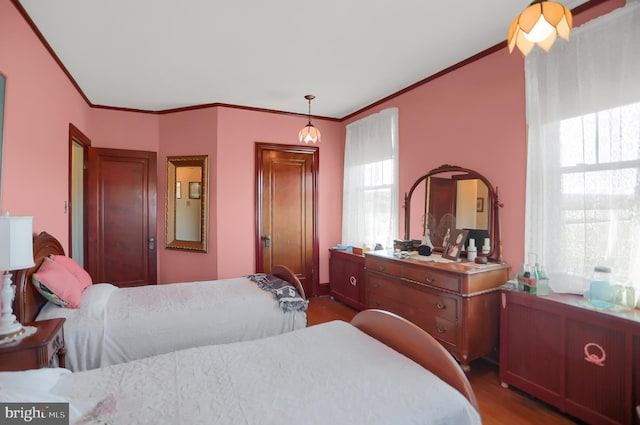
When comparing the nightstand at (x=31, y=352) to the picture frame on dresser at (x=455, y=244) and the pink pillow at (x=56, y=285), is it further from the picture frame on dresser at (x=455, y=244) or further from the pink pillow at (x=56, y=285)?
the picture frame on dresser at (x=455, y=244)

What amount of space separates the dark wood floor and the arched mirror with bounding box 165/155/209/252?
136 inches

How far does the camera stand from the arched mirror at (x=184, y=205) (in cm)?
430

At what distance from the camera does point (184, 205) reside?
442 cm

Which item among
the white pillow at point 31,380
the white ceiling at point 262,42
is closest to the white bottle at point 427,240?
the white ceiling at point 262,42

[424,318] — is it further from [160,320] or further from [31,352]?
[31,352]

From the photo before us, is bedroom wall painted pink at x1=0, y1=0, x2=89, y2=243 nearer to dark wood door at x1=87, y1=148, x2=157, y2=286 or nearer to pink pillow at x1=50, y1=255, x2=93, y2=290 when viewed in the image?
pink pillow at x1=50, y1=255, x2=93, y2=290

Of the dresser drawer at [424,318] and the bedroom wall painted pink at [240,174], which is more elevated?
the bedroom wall painted pink at [240,174]

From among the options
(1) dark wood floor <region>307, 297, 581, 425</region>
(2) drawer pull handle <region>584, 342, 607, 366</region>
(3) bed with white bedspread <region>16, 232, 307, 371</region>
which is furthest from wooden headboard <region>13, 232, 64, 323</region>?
(2) drawer pull handle <region>584, 342, 607, 366</region>

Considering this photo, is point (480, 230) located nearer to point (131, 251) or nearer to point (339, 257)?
point (339, 257)

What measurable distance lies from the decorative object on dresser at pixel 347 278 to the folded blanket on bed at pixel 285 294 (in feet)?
4.28

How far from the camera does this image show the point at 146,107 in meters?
4.23

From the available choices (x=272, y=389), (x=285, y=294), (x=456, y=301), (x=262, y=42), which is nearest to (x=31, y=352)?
(x=272, y=389)

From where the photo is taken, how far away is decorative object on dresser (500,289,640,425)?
5.61 feet

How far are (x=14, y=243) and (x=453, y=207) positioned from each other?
3.16 metres
